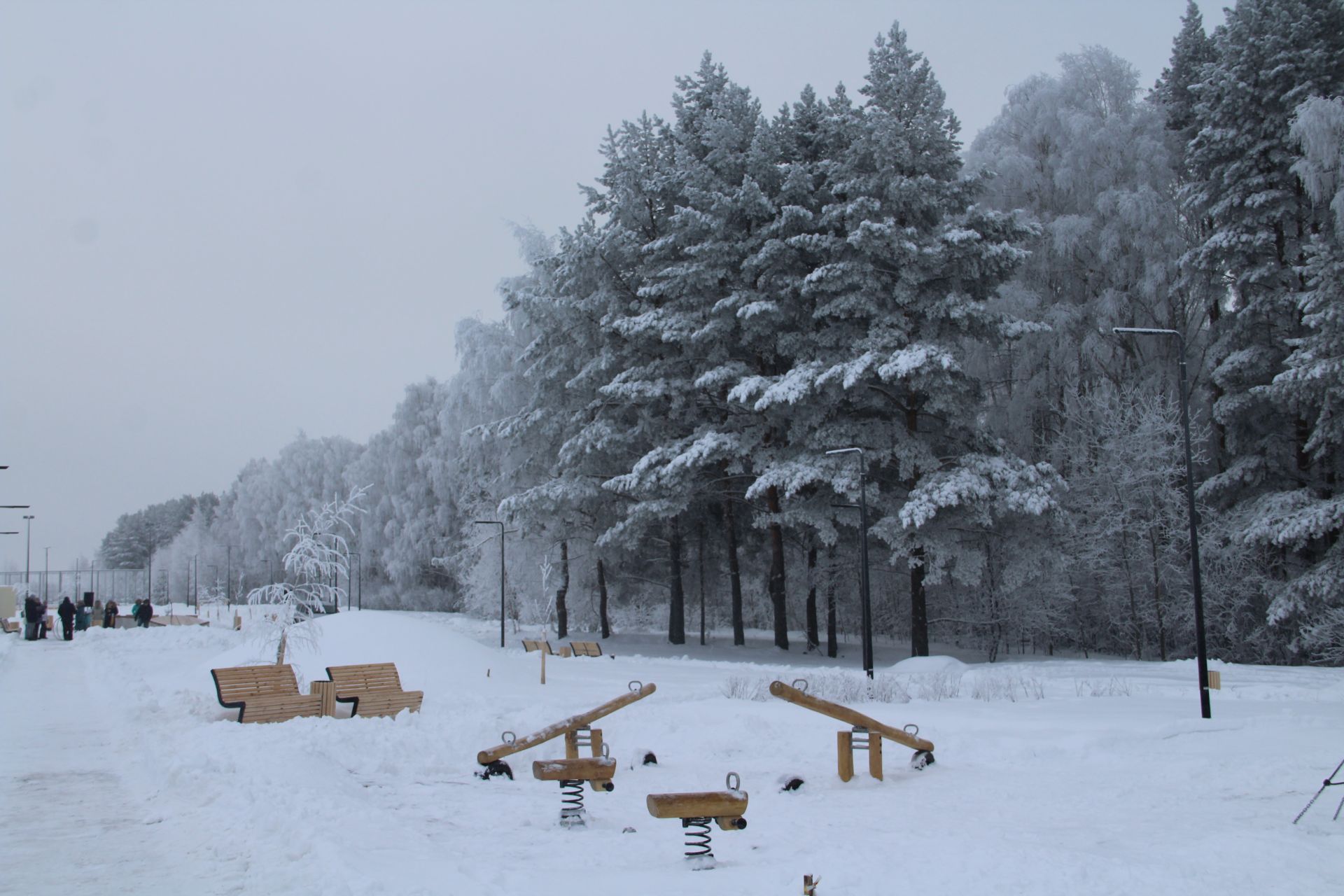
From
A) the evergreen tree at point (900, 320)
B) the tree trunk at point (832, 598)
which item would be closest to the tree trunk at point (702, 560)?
the tree trunk at point (832, 598)

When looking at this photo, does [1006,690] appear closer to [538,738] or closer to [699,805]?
[538,738]

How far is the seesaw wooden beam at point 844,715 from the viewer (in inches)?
392

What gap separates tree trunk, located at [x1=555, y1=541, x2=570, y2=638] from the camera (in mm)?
40062

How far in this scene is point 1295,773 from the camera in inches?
375

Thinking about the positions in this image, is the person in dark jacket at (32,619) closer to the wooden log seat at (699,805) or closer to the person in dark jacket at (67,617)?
the person in dark jacket at (67,617)

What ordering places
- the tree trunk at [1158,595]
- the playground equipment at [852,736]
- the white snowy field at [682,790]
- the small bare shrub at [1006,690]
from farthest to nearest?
the tree trunk at [1158,595], the small bare shrub at [1006,690], the playground equipment at [852,736], the white snowy field at [682,790]

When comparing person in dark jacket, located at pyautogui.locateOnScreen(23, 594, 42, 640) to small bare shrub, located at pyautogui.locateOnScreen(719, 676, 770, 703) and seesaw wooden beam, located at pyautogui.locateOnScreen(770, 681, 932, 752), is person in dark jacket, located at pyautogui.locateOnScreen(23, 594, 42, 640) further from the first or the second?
seesaw wooden beam, located at pyautogui.locateOnScreen(770, 681, 932, 752)

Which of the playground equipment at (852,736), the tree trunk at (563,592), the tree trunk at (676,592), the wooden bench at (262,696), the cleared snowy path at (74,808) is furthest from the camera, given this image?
the tree trunk at (563,592)

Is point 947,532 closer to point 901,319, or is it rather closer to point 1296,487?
point 901,319

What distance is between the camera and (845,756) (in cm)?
1050

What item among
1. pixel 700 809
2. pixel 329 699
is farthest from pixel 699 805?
pixel 329 699

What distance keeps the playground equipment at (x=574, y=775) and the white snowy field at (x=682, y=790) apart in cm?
18

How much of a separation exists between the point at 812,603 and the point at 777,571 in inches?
80.7

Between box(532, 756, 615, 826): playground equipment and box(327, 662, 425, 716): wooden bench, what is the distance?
269 inches
